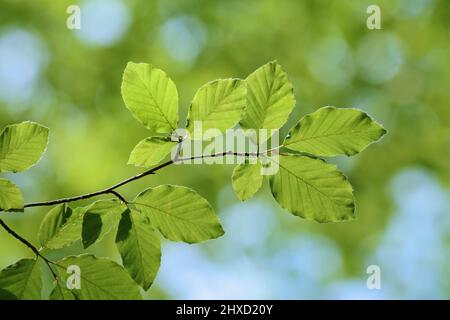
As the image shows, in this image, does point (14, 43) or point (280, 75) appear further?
point (14, 43)

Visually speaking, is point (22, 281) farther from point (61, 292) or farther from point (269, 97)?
point (269, 97)

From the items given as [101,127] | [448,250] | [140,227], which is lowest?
[448,250]

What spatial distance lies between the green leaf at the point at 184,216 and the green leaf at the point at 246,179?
40 mm

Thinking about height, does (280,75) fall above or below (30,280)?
above

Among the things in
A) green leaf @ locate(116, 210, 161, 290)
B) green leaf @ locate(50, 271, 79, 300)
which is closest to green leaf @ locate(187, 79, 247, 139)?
green leaf @ locate(116, 210, 161, 290)

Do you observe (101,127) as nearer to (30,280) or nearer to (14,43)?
(14,43)

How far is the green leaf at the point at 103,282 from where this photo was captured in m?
0.58

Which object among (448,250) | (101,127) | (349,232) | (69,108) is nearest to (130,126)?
(101,127)

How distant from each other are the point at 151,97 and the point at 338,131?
0.70 feet

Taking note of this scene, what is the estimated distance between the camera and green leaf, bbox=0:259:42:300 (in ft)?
1.84

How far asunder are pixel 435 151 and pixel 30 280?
5.48 metres

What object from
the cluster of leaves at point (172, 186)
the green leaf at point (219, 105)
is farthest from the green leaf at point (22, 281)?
the green leaf at point (219, 105)

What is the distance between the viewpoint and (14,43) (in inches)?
228
